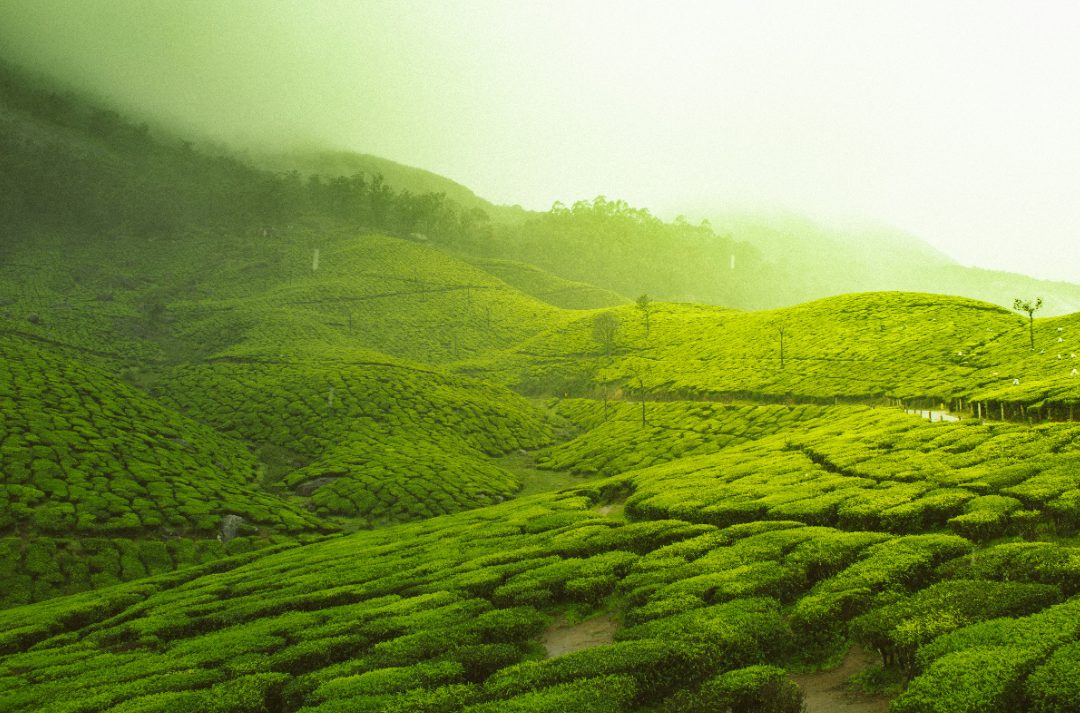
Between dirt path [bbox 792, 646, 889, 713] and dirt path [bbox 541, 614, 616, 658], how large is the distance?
269 inches

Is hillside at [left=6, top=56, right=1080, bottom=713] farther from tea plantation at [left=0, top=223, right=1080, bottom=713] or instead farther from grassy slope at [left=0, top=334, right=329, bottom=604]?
grassy slope at [left=0, top=334, right=329, bottom=604]

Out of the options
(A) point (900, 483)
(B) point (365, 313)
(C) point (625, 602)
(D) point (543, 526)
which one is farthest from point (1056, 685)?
(B) point (365, 313)

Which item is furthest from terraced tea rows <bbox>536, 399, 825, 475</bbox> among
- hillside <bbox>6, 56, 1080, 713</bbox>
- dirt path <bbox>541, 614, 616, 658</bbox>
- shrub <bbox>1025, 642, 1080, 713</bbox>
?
shrub <bbox>1025, 642, 1080, 713</bbox>

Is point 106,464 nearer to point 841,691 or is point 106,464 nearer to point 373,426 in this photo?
point 373,426

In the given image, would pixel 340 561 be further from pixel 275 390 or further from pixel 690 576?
pixel 275 390

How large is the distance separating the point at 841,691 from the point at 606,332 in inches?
4937

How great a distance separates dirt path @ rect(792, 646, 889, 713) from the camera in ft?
51.2

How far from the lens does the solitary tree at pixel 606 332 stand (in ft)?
453

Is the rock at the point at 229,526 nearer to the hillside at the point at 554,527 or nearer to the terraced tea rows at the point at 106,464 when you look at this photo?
the hillside at the point at 554,527

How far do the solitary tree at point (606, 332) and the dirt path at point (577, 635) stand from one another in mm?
112544

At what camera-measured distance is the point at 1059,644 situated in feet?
44.1

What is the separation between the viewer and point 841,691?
16.5 meters

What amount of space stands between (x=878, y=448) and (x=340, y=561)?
36.6 m

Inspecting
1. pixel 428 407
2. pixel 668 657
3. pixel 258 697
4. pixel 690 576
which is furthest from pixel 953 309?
pixel 258 697
